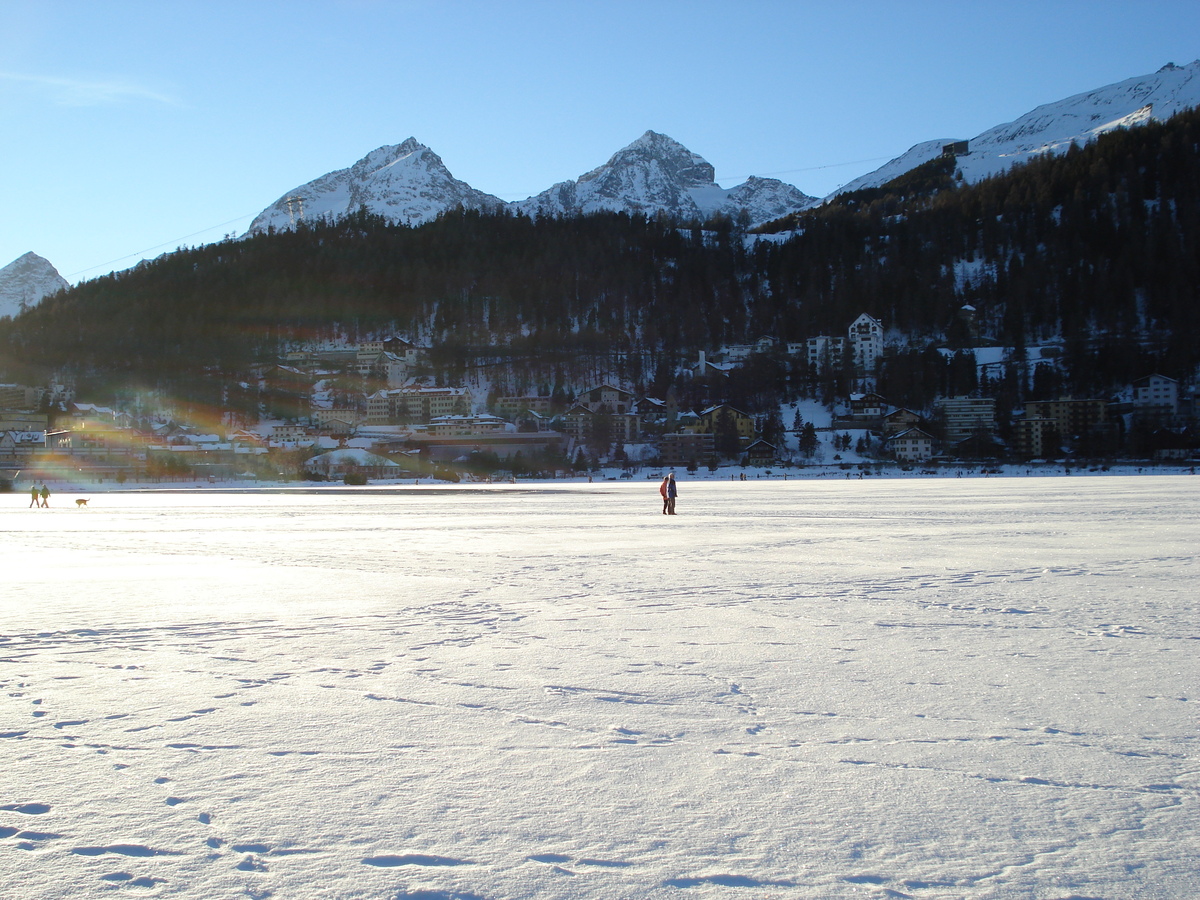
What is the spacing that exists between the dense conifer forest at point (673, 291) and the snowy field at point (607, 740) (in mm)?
127301

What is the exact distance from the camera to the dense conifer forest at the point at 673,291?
148 metres

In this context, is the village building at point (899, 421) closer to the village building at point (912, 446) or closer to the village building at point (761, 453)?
the village building at point (912, 446)

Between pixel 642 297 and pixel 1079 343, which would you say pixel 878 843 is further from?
pixel 642 297

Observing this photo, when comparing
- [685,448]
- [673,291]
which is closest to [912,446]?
[685,448]

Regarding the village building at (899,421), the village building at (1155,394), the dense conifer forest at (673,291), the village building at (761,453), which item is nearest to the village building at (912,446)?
the village building at (899,421)

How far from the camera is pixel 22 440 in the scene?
357ft

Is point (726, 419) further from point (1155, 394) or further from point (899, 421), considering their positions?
point (1155, 394)

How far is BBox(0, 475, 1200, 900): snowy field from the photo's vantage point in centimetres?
274

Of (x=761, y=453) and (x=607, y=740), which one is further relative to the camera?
(x=761, y=453)

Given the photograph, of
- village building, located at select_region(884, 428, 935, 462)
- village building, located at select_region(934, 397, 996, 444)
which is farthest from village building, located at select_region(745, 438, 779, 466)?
village building, located at select_region(934, 397, 996, 444)

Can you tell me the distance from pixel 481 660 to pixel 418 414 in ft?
449

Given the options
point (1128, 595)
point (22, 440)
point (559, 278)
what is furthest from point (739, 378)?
point (1128, 595)

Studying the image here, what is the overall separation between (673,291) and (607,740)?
17327cm

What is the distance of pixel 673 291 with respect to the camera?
566 ft
